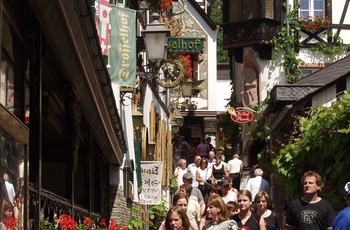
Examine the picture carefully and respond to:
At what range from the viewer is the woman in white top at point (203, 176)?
26.0 meters

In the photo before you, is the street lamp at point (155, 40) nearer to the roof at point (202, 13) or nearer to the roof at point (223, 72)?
the roof at point (202, 13)

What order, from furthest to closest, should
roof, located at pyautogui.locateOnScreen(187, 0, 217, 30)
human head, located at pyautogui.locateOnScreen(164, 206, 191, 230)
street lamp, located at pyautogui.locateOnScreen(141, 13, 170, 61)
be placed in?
roof, located at pyautogui.locateOnScreen(187, 0, 217, 30), street lamp, located at pyautogui.locateOnScreen(141, 13, 170, 61), human head, located at pyautogui.locateOnScreen(164, 206, 191, 230)

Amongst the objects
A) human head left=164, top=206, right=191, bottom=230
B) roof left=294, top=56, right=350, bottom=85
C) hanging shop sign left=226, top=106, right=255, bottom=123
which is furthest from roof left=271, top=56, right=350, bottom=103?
Answer: human head left=164, top=206, right=191, bottom=230

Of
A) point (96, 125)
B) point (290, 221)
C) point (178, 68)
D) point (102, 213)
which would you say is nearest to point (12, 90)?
point (290, 221)

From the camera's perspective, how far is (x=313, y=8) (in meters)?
35.1

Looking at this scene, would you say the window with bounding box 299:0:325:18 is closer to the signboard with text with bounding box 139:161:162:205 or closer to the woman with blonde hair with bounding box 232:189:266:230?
the signboard with text with bounding box 139:161:162:205

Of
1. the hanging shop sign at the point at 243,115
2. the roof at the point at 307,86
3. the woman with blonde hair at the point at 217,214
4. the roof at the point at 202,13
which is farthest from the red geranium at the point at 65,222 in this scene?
the roof at the point at 202,13

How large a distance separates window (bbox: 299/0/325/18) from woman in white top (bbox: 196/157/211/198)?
9.85 m

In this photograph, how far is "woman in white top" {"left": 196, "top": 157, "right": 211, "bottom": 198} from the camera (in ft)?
85.2

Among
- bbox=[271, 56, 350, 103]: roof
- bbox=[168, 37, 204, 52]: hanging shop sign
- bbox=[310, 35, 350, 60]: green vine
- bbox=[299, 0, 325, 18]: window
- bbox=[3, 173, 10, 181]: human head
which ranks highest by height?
bbox=[299, 0, 325, 18]: window

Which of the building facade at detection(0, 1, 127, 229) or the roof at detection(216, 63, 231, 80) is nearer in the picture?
the building facade at detection(0, 1, 127, 229)

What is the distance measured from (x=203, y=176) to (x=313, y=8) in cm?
1066

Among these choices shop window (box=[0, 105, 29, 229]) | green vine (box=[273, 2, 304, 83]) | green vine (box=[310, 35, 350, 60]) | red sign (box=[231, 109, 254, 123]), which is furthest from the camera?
red sign (box=[231, 109, 254, 123])

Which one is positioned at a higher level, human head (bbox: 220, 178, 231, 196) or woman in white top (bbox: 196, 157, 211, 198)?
human head (bbox: 220, 178, 231, 196)
